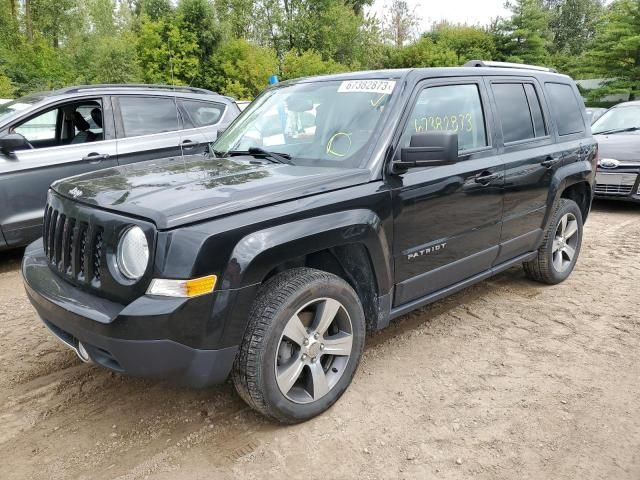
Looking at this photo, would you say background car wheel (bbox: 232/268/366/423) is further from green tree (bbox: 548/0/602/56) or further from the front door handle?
green tree (bbox: 548/0/602/56)

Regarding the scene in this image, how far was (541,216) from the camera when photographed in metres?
4.28

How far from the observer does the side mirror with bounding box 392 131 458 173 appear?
281 cm

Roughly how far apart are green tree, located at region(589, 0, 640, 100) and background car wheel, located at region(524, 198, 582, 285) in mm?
22566

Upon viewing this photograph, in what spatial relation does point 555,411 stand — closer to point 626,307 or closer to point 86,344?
point 626,307

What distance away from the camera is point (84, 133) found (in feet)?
18.8

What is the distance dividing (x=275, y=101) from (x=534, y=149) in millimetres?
2068

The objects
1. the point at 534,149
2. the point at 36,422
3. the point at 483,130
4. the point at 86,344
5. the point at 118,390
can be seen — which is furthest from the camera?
the point at 534,149

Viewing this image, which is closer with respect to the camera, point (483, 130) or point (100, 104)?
point (483, 130)

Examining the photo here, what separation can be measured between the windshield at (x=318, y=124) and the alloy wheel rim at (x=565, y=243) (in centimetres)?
243

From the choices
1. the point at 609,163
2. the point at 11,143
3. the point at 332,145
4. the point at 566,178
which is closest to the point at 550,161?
the point at 566,178

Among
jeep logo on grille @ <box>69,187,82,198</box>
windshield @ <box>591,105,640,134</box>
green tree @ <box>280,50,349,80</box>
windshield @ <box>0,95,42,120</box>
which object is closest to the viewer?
jeep logo on grille @ <box>69,187,82,198</box>

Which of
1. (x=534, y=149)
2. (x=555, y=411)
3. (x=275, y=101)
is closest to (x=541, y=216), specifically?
(x=534, y=149)

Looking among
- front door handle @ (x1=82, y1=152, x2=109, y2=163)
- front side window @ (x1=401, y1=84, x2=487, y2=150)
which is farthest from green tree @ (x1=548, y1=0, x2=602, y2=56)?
front side window @ (x1=401, y1=84, x2=487, y2=150)

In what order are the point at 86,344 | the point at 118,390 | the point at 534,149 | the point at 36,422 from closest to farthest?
1. the point at 86,344
2. the point at 36,422
3. the point at 118,390
4. the point at 534,149
